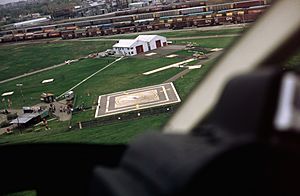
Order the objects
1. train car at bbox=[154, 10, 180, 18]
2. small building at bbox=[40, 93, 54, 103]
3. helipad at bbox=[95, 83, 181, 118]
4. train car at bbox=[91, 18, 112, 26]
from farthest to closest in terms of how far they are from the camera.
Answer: train car at bbox=[91, 18, 112, 26] → train car at bbox=[154, 10, 180, 18] → small building at bbox=[40, 93, 54, 103] → helipad at bbox=[95, 83, 181, 118]

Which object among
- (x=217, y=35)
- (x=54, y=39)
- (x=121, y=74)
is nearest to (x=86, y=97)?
(x=121, y=74)

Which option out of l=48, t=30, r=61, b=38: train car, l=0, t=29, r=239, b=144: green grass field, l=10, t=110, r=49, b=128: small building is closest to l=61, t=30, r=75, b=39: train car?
l=48, t=30, r=61, b=38: train car

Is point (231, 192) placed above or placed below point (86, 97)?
above

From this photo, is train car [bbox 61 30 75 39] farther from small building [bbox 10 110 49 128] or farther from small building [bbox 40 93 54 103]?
small building [bbox 10 110 49 128]

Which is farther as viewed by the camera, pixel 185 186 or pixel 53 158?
pixel 53 158

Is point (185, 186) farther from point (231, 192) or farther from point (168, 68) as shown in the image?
point (168, 68)

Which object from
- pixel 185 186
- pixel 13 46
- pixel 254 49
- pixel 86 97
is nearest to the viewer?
pixel 185 186

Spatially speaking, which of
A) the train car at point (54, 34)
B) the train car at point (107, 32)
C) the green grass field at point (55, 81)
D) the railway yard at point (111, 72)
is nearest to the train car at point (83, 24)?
the railway yard at point (111, 72)
